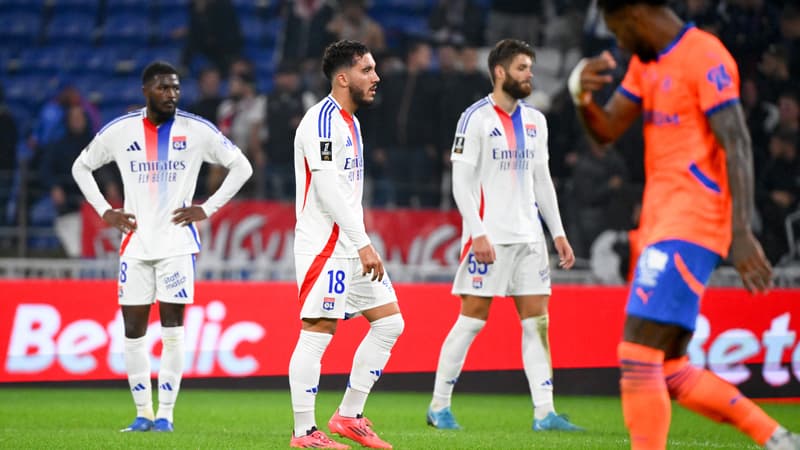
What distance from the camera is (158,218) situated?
8234 millimetres

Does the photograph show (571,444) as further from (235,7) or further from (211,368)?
(235,7)

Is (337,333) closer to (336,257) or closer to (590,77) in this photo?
(336,257)

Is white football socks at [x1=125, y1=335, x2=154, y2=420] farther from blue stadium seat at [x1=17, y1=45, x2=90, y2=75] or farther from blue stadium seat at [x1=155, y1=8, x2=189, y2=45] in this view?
blue stadium seat at [x1=17, y1=45, x2=90, y2=75]

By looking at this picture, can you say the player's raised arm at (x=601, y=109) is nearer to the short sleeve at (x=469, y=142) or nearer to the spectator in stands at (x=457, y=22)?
the short sleeve at (x=469, y=142)

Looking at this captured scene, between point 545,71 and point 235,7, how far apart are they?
5229 mm

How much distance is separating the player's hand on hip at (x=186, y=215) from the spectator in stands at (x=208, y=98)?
7.42 m

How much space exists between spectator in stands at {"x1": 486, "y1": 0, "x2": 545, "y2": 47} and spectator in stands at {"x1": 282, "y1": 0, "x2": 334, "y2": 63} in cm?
231

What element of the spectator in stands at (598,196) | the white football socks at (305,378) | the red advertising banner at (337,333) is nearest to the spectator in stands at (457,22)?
the spectator in stands at (598,196)

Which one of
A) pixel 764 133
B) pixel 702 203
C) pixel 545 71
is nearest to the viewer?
pixel 702 203

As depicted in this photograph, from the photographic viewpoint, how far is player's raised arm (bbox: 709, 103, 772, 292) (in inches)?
179

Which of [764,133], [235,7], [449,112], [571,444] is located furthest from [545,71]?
[571,444]

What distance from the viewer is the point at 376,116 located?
50.3 ft

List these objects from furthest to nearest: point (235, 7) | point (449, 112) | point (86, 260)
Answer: point (235, 7)
point (449, 112)
point (86, 260)

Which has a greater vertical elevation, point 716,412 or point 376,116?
point 376,116
